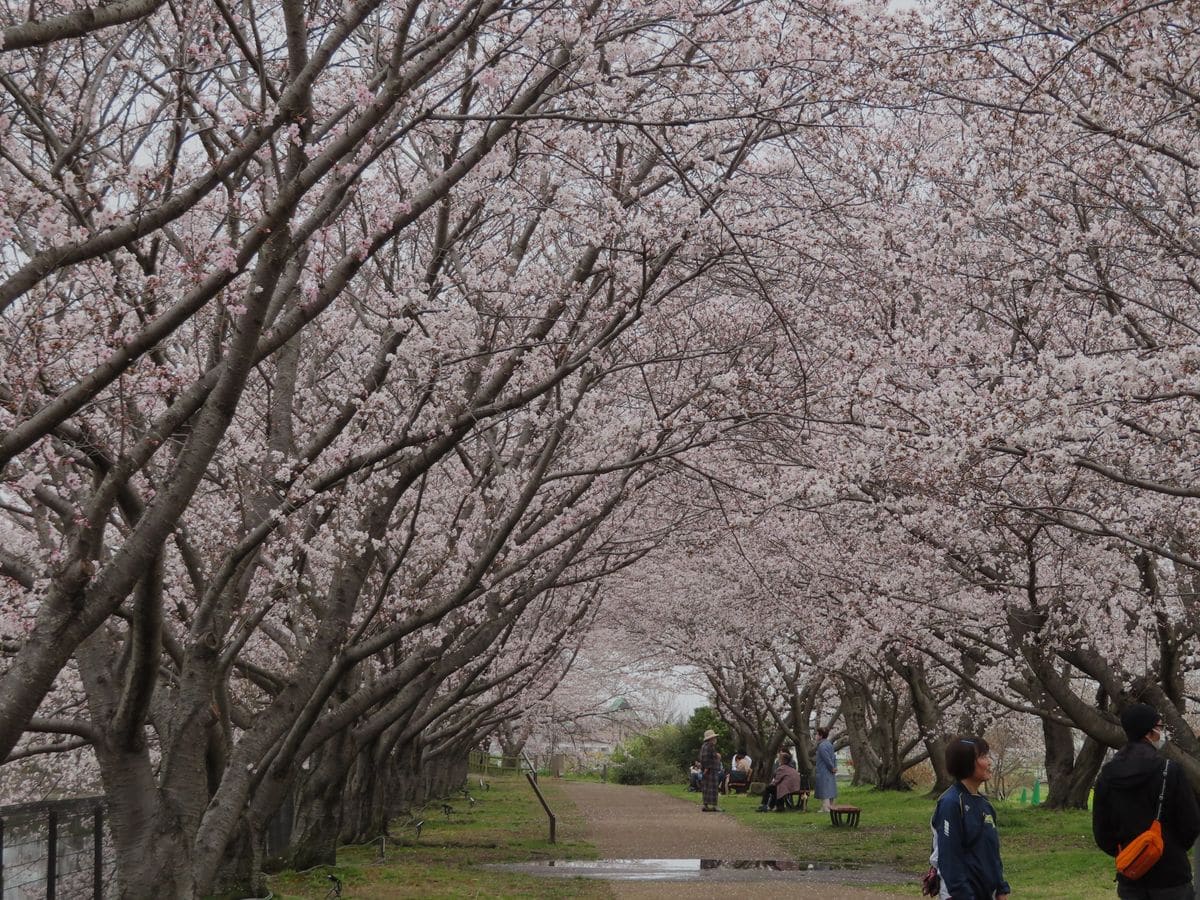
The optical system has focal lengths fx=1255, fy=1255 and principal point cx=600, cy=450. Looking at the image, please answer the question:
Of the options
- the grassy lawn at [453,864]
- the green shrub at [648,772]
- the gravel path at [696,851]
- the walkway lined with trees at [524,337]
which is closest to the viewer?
the walkway lined with trees at [524,337]

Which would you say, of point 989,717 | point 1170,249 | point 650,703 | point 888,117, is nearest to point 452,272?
point 888,117

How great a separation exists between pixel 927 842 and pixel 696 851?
3.43 m

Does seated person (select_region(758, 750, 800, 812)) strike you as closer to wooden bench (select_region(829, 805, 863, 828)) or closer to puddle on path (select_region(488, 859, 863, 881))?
wooden bench (select_region(829, 805, 863, 828))

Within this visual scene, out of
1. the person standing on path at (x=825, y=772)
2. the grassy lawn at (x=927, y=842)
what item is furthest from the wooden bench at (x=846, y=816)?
the person standing on path at (x=825, y=772)

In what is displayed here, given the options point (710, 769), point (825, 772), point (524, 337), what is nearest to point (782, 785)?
point (710, 769)

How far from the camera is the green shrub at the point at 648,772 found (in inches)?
2048

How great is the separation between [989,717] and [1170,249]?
17.8 meters

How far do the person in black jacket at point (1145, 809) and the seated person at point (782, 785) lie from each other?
2191cm

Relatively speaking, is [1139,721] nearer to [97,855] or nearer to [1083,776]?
[97,855]

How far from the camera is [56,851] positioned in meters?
8.30

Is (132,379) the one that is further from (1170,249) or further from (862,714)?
(862,714)

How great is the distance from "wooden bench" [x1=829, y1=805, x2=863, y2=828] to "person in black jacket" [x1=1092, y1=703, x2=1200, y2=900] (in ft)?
50.7

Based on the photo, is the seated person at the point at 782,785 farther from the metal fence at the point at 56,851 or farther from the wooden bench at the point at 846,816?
the metal fence at the point at 56,851

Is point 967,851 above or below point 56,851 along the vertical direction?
below
